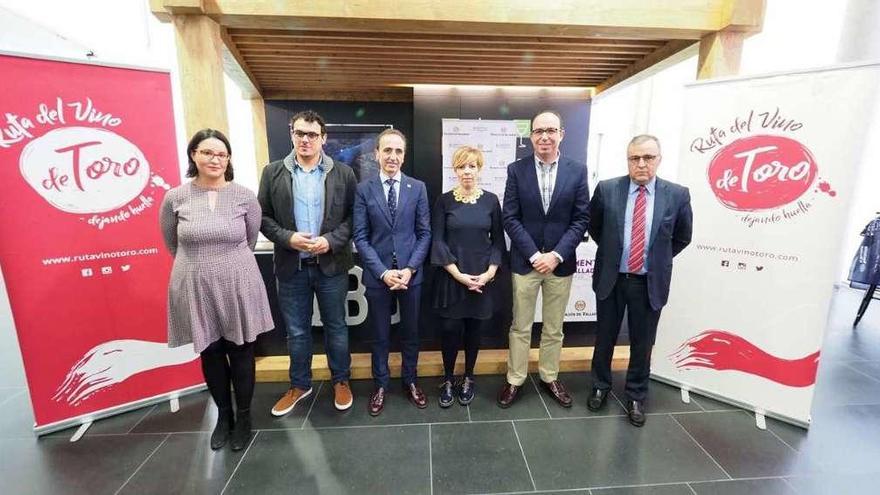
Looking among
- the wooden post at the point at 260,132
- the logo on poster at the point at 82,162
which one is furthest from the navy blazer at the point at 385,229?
the wooden post at the point at 260,132

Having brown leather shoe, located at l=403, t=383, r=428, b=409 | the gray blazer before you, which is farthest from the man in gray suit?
brown leather shoe, located at l=403, t=383, r=428, b=409

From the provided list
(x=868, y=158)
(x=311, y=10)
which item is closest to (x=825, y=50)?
(x=868, y=158)

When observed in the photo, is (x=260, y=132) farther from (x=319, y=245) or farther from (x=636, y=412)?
(x=636, y=412)

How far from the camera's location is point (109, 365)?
7.75 ft

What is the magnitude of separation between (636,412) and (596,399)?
24 centimetres

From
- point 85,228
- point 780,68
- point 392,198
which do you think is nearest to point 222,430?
point 85,228

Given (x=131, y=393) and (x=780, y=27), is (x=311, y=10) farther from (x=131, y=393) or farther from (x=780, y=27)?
(x=780, y=27)

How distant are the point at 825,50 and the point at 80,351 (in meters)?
8.71

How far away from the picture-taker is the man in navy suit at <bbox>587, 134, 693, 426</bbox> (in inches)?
85.9

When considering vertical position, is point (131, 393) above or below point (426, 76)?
below

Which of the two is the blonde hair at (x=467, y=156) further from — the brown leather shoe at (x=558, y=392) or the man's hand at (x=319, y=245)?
the brown leather shoe at (x=558, y=392)

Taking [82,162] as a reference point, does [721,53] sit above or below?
above

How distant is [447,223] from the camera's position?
2293 mm

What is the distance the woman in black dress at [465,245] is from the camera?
2238 mm
